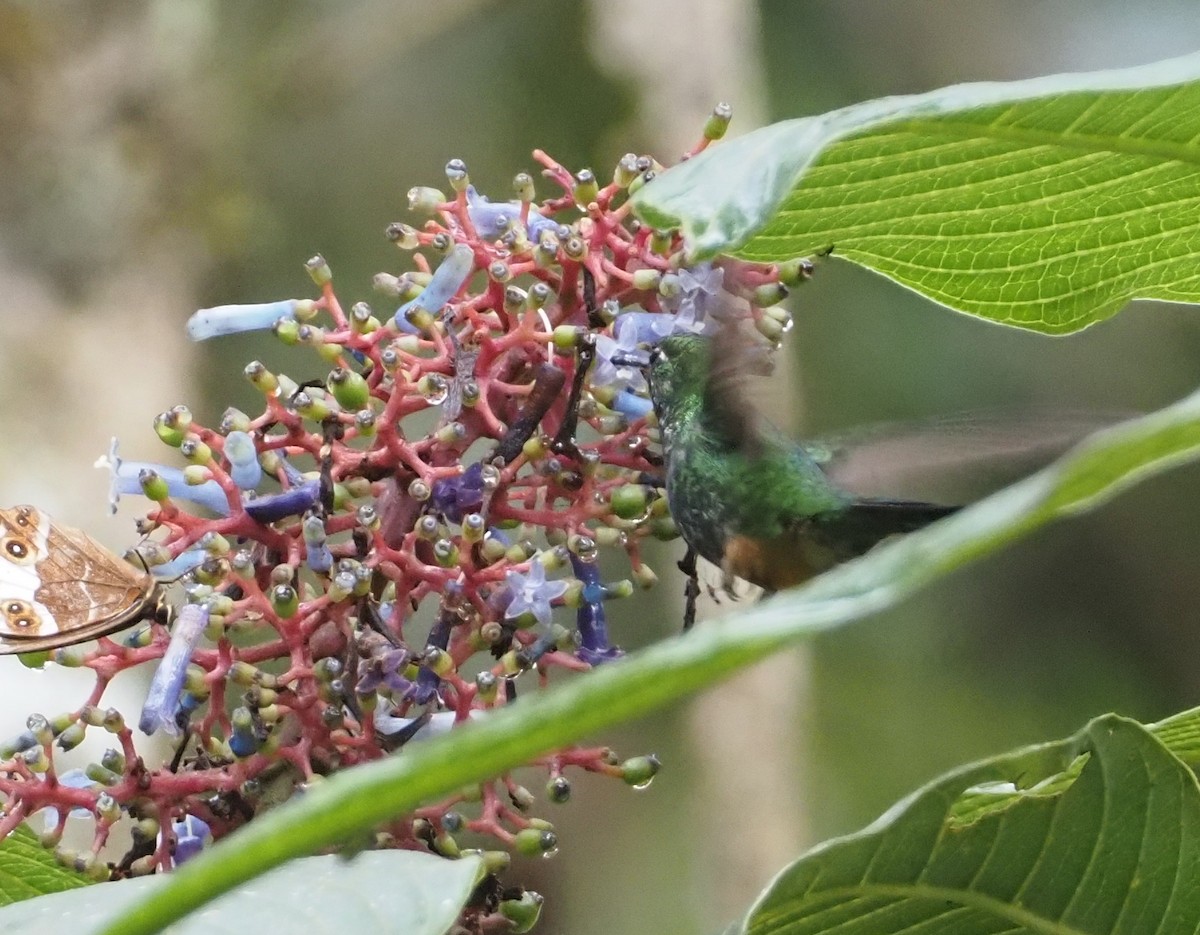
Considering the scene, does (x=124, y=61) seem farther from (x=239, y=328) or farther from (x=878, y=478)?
(x=878, y=478)

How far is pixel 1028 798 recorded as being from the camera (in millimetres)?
856

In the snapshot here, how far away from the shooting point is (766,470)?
3.48 ft

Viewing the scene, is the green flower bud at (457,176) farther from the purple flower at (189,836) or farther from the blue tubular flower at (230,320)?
the purple flower at (189,836)

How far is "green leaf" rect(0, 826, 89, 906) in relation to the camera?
98 cm

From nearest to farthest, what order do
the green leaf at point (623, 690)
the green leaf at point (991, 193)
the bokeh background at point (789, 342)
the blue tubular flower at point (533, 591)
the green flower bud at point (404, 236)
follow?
the green leaf at point (623, 690) → the green leaf at point (991, 193) → the blue tubular flower at point (533, 591) → the green flower bud at point (404, 236) → the bokeh background at point (789, 342)

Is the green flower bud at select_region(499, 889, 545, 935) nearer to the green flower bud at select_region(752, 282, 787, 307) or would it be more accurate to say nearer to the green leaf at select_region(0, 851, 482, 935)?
the green leaf at select_region(0, 851, 482, 935)

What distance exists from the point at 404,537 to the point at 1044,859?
47 centimetres

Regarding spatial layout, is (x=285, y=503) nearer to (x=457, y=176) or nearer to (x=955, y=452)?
(x=457, y=176)

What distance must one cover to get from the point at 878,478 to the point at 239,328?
1.71 ft

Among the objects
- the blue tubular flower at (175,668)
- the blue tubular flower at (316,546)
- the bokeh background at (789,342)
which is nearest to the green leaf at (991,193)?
the blue tubular flower at (316,546)

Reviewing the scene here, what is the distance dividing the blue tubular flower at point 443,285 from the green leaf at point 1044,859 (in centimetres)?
46

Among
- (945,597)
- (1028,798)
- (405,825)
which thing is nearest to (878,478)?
(1028,798)

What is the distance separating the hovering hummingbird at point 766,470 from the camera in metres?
0.95

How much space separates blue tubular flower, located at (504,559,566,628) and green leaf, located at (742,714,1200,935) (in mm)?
239
